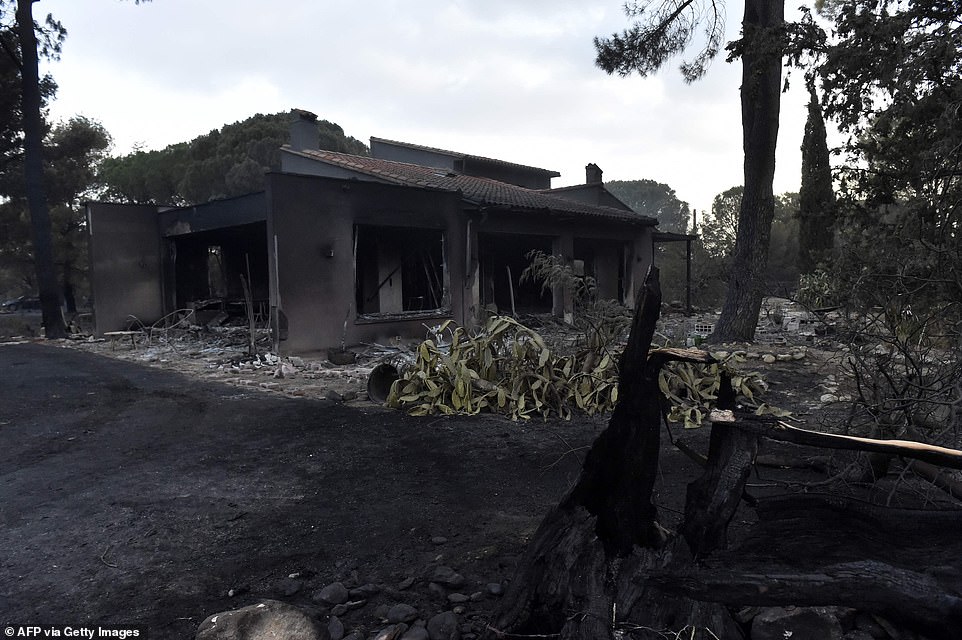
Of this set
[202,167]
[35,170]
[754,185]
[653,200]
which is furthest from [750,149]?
[653,200]

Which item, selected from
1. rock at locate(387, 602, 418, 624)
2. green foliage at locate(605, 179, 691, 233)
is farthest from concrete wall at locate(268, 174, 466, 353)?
green foliage at locate(605, 179, 691, 233)

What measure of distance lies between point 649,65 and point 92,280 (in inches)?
579

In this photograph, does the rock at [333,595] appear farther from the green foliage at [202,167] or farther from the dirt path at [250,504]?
the green foliage at [202,167]

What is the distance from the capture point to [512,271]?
19453 mm

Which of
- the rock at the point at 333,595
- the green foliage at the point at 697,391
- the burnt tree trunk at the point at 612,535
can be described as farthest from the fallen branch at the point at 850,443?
the green foliage at the point at 697,391

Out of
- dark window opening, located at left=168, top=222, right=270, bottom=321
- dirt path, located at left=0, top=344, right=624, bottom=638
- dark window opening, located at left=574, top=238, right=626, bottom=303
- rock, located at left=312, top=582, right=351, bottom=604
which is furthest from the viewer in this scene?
dark window opening, located at left=574, top=238, right=626, bottom=303

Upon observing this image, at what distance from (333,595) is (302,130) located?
1772 cm

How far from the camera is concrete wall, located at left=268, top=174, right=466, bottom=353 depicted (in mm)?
10227

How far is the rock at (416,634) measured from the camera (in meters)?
2.18

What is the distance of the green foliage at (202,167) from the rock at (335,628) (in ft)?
93.6

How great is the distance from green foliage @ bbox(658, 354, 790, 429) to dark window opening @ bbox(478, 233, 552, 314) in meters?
12.0

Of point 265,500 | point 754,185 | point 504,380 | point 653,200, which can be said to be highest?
point 653,200

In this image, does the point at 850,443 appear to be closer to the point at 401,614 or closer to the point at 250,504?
the point at 401,614

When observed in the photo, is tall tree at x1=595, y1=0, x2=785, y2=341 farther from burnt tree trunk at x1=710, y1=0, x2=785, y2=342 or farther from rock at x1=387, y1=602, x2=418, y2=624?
rock at x1=387, y1=602, x2=418, y2=624
